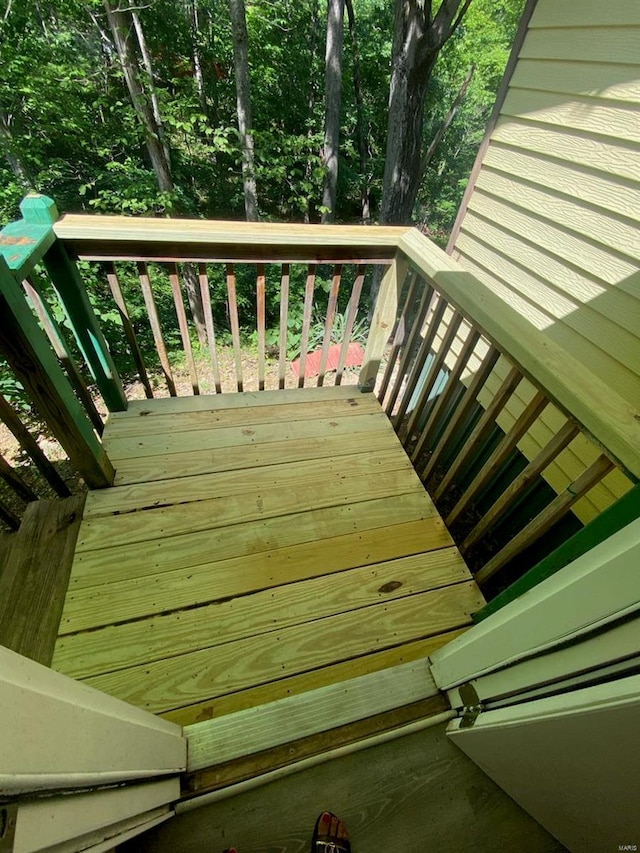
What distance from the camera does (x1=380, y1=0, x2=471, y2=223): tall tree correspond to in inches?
135

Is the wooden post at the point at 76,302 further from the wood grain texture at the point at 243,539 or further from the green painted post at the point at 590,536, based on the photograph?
the green painted post at the point at 590,536

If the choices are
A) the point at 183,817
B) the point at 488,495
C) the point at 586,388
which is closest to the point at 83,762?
the point at 183,817

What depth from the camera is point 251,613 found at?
1.29 metres

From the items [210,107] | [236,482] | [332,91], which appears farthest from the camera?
[210,107]

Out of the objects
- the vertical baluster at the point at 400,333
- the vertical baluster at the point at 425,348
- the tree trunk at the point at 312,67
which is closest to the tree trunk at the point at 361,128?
the tree trunk at the point at 312,67

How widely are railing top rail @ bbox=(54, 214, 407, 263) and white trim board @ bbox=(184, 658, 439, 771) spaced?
1574mm

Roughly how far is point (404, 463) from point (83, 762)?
1557mm

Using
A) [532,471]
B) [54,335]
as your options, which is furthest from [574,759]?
[54,335]

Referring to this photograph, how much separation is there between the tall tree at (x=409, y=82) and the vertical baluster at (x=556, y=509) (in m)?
4.36

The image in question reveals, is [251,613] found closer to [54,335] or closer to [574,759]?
[574,759]

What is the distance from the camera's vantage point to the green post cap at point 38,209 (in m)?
1.29

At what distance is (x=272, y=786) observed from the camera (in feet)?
3.21

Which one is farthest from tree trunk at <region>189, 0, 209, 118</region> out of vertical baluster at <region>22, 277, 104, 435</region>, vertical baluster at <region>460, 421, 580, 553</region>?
vertical baluster at <region>460, 421, 580, 553</region>

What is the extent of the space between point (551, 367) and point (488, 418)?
372 mm
